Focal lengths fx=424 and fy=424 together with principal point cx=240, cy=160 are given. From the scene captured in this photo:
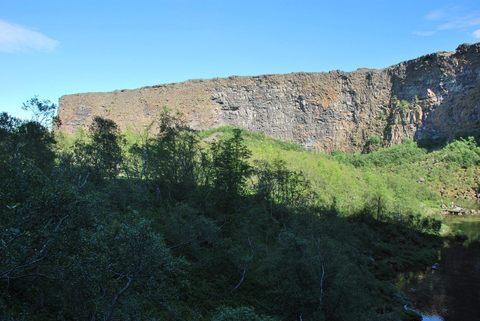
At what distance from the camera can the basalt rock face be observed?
420ft

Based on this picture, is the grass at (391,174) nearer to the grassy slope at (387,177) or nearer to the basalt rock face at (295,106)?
the grassy slope at (387,177)

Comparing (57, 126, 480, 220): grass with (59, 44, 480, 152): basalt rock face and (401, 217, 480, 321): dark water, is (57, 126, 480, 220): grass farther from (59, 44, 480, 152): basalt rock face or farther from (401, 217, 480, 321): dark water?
(401, 217, 480, 321): dark water

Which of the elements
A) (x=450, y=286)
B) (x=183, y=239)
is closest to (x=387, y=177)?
(x=450, y=286)

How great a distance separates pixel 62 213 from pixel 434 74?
124676mm

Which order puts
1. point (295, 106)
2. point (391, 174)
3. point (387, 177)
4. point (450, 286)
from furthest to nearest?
1. point (295, 106)
2. point (391, 174)
3. point (387, 177)
4. point (450, 286)

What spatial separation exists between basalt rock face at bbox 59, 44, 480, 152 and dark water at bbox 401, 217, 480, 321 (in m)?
75.9

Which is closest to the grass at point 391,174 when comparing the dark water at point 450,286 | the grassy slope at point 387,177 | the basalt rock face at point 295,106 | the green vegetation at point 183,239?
the grassy slope at point 387,177

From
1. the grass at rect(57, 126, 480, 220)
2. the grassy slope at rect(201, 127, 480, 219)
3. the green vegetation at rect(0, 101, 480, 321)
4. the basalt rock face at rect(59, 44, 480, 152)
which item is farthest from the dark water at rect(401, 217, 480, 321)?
the basalt rock face at rect(59, 44, 480, 152)

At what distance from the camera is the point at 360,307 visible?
76.4 ft

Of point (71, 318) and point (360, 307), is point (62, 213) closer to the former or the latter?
point (71, 318)

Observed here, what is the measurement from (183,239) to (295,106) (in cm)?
10690

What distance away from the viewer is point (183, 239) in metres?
30.8

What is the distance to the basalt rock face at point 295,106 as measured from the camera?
128 meters

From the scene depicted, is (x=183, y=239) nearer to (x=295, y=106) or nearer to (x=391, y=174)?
(x=391, y=174)
